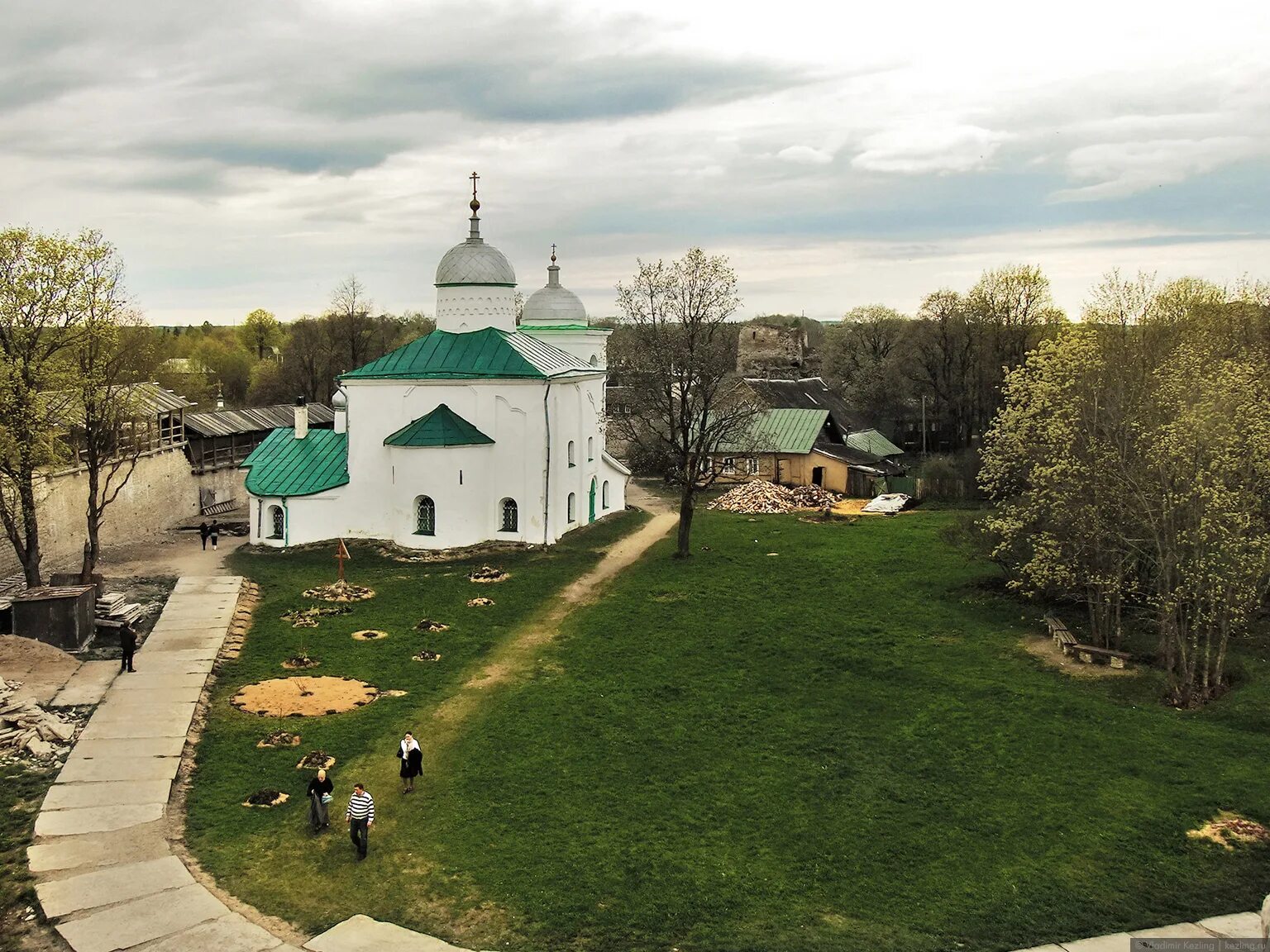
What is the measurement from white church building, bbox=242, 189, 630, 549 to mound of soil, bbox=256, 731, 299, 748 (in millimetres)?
14452

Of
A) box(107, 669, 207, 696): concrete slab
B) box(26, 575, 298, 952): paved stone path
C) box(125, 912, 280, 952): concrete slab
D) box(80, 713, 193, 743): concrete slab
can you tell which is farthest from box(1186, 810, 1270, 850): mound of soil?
box(107, 669, 207, 696): concrete slab

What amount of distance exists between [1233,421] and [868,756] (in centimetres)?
934

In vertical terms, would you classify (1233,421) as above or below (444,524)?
above

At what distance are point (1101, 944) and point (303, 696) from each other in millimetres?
13580

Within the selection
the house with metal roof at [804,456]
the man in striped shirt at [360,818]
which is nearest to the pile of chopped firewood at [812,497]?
the house with metal roof at [804,456]

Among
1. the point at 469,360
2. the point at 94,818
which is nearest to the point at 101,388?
the point at 469,360

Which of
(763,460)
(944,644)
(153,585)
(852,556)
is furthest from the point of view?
(763,460)

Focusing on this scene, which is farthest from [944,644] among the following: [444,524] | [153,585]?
[153,585]

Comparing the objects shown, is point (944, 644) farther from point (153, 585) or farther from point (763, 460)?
point (763, 460)

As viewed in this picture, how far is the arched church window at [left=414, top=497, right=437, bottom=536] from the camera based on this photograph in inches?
1240

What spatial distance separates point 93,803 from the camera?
1427 centimetres

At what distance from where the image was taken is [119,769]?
1538 centimetres

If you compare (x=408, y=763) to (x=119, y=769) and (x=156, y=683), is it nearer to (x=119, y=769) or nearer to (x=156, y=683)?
(x=119, y=769)

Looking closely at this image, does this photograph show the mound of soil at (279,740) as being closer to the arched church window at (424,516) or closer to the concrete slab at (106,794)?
the concrete slab at (106,794)
